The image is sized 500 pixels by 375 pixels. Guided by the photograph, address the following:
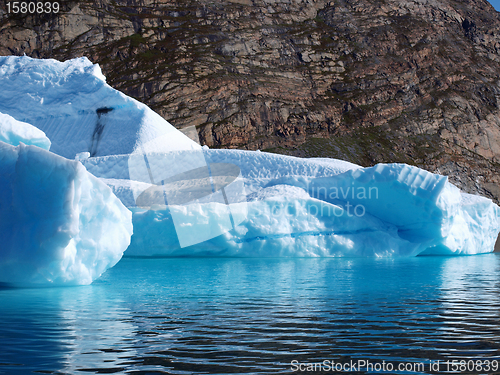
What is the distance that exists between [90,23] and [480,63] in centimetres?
4600

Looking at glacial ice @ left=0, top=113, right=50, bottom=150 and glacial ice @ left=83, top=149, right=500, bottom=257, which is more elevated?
glacial ice @ left=0, top=113, right=50, bottom=150

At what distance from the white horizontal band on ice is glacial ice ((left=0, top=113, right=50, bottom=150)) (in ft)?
0.06

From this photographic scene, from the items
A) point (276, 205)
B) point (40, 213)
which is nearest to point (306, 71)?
point (276, 205)

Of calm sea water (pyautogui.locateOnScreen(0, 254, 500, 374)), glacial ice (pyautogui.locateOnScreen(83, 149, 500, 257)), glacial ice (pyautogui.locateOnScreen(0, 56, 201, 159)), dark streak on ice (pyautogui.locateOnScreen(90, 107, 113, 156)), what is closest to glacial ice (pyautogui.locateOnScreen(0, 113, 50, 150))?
calm sea water (pyautogui.locateOnScreen(0, 254, 500, 374))

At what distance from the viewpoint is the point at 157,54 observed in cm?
5325

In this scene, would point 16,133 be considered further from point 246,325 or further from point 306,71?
point 306,71

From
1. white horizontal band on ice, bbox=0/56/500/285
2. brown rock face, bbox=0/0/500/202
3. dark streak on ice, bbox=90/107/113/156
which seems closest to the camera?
white horizontal band on ice, bbox=0/56/500/285

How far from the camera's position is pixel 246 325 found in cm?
408

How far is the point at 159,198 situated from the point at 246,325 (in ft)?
29.7

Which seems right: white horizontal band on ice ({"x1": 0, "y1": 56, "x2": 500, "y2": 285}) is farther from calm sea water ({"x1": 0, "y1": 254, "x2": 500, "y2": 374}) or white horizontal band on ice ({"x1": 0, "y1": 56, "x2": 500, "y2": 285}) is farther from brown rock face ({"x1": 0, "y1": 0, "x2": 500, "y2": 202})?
brown rock face ({"x1": 0, "y1": 0, "x2": 500, "y2": 202})

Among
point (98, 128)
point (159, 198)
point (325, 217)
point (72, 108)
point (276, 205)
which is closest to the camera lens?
point (276, 205)

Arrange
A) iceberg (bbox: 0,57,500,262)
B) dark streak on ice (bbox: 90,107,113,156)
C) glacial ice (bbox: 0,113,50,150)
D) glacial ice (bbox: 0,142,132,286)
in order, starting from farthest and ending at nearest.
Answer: dark streak on ice (bbox: 90,107,113,156) < iceberg (bbox: 0,57,500,262) < glacial ice (bbox: 0,113,50,150) < glacial ice (bbox: 0,142,132,286)

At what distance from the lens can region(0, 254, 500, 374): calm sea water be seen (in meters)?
3.08

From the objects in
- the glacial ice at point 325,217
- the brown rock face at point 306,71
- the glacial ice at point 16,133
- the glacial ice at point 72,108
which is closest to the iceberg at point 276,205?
the glacial ice at point 325,217
